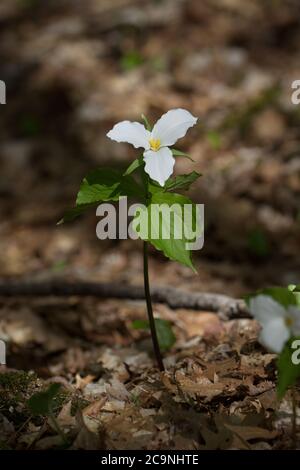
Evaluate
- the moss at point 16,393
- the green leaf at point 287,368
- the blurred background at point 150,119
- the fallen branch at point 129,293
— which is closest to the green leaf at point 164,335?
the fallen branch at point 129,293

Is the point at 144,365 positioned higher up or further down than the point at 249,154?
further down

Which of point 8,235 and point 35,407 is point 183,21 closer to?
point 8,235

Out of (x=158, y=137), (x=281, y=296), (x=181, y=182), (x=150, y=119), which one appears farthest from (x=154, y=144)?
(x=150, y=119)

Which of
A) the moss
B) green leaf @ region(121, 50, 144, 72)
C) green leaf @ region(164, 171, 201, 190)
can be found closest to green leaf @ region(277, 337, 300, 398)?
green leaf @ region(164, 171, 201, 190)

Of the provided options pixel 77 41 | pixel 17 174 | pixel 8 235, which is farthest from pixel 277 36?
pixel 8 235

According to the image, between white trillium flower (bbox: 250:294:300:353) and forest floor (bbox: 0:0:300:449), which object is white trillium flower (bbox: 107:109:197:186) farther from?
forest floor (bbox: 0:0:300:449)

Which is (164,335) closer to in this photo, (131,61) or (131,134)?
(131,134)
